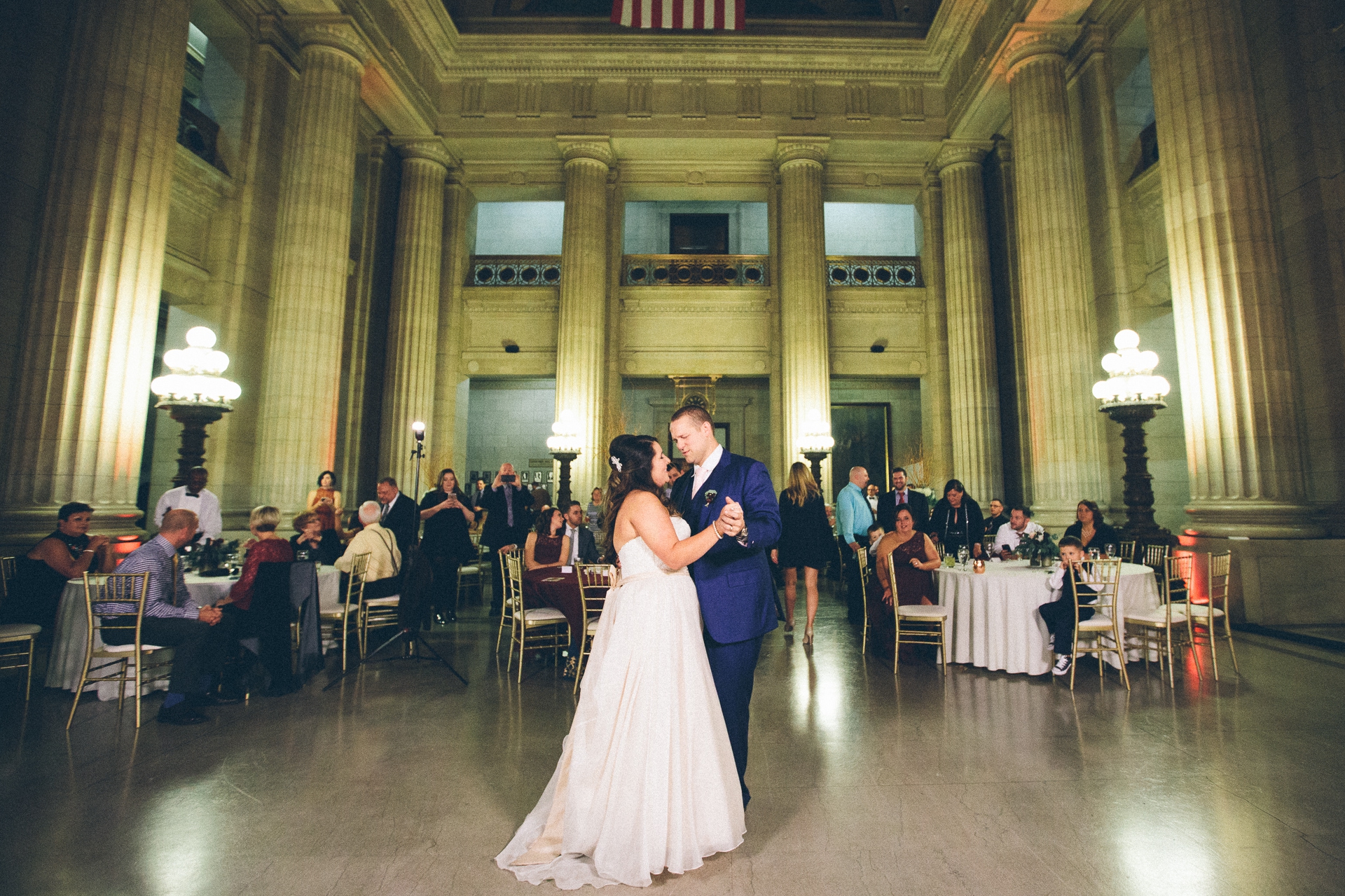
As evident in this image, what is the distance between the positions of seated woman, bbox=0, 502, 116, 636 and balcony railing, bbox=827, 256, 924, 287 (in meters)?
12.6

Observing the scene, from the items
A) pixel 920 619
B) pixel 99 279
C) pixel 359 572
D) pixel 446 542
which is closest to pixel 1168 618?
pixel 920 619

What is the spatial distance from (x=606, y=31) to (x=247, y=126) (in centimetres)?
702

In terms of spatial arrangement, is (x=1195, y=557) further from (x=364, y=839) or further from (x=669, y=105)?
(x=669, y=105)

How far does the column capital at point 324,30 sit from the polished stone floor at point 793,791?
9288 mm

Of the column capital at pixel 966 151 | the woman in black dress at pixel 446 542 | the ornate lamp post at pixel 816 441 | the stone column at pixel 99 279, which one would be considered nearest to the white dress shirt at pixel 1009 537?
the ornate lamp post at pixel 816 441

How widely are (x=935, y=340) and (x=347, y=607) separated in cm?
1196

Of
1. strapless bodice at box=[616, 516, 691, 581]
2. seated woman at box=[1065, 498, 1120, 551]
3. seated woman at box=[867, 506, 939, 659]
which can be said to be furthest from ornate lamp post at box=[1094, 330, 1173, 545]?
strapless bodice at box=[616, 516, 691, 581]

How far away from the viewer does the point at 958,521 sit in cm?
710

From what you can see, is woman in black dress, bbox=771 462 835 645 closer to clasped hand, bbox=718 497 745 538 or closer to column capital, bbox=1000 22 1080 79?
clasped hand, bbox=718 497 745 538

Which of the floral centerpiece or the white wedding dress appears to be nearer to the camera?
the white wedding dress

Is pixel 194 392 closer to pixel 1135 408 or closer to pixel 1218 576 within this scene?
pixel 1218 576

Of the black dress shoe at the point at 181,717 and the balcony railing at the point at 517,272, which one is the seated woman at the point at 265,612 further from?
the balcony railing at the point at 517,272

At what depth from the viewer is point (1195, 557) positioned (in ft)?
18.5

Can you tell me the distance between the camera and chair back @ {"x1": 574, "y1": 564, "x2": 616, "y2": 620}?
4.52m
